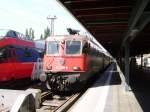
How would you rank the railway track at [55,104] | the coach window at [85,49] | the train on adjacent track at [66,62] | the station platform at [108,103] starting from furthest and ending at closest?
the coach window at [85,49]
the train on adjacent track at [66,62]
the railway track at [55,104]
the station platform at [108,103]

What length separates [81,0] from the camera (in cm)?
885

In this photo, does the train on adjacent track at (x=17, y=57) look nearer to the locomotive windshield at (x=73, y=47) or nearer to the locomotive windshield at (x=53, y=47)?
the locomotive windshield at (x=53, y=47)

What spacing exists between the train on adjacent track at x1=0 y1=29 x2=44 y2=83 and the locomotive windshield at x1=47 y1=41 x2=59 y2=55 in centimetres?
203

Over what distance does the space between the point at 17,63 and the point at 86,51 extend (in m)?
4.01

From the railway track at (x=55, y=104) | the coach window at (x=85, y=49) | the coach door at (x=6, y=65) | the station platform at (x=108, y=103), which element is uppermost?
the coach window at (x=85, y=49)

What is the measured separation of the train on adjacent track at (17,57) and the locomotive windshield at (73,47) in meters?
3.07

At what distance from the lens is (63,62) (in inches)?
725

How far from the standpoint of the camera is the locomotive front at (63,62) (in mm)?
18016

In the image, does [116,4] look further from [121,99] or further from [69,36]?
[69,36]

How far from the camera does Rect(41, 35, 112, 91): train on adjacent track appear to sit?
1802cm

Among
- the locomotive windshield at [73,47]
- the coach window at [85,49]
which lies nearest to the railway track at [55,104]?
the locomotive windshield at [73,47]

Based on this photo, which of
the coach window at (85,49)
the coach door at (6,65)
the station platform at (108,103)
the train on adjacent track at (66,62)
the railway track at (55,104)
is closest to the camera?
the station platform at (108,103)

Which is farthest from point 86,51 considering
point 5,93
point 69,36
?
point 5,93

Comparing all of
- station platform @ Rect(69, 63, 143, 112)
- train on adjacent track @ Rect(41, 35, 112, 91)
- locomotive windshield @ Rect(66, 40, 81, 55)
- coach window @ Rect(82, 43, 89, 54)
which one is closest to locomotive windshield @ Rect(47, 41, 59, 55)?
train on adjacent track @ Rect(41, 35, 112, 91)
